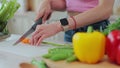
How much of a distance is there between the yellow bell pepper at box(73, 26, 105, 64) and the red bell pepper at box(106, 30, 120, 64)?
20 millimetres

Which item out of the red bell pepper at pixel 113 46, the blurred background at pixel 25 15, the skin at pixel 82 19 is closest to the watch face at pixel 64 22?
the skin at pixel 82 19

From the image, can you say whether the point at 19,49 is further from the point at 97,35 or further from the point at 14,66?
the point at 97,35

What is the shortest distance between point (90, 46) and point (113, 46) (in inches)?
2.9

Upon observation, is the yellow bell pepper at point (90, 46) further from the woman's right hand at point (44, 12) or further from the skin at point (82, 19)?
the woman's right hand at point (44, 12)

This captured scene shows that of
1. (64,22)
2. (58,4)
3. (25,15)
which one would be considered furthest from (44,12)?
(25,15)

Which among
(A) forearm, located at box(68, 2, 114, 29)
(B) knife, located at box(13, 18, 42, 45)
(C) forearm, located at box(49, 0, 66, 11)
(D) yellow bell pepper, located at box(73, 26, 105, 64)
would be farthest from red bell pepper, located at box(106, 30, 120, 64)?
(C) forearm, located at box(49, 0, 66, 11)

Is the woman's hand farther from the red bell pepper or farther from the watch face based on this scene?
the red bell pepper

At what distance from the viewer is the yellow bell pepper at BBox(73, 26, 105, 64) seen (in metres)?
0.76

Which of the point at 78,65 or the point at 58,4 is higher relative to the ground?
the point at 58,4

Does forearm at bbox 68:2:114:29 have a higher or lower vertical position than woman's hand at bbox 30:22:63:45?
higher

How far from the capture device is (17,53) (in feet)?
3.23

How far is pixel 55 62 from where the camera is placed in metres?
0.80

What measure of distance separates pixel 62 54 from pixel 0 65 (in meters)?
0.24

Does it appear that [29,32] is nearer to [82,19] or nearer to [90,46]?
[82,19]
